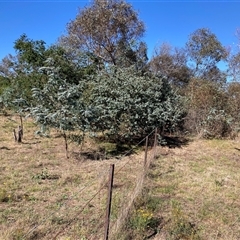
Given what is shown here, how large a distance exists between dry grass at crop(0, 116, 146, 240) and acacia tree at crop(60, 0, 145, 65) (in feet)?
21.5

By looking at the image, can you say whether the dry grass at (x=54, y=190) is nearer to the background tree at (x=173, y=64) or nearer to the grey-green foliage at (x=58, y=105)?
the grey-green foliage at (x=58, y=105)

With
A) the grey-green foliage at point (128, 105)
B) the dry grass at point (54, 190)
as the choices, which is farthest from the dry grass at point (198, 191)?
the grey-green foliage at point (128, 105)

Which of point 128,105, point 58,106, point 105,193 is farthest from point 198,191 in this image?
point 58,106

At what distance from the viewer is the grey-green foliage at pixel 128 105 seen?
7648mm

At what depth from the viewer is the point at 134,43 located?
12.1 metres

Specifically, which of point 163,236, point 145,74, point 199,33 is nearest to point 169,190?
point 163,236

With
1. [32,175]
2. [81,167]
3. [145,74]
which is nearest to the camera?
[32,175]

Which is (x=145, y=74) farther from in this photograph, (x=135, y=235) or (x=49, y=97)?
(x=135, y=235)

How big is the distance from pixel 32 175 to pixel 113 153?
8.51ft

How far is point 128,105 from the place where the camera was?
7.69 m

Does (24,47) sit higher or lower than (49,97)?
higher

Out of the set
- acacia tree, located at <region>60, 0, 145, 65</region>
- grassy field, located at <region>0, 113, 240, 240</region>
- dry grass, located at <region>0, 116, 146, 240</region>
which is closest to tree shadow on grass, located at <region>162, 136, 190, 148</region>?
grassy field, located at <region>0, 113, 240, 240</region>

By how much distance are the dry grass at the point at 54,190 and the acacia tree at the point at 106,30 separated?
6.56 m

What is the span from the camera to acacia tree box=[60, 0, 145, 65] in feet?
40.3
